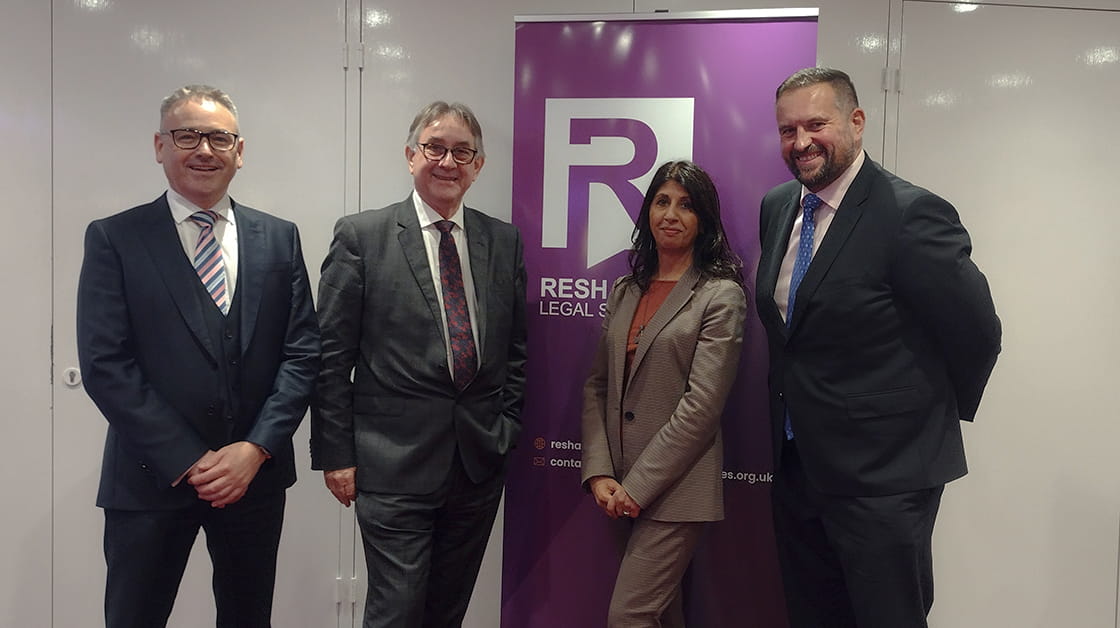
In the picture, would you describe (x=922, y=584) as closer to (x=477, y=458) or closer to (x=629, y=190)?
(x=477, y=458)

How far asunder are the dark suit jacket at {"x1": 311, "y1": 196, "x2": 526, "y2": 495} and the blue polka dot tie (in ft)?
3.07

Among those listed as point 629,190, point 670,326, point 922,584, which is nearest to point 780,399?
point 670,326

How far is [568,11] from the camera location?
10.2 feet

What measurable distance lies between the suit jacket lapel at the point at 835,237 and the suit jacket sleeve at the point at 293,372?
1452 mm

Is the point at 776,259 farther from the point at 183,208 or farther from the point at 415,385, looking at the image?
the point at 183,208

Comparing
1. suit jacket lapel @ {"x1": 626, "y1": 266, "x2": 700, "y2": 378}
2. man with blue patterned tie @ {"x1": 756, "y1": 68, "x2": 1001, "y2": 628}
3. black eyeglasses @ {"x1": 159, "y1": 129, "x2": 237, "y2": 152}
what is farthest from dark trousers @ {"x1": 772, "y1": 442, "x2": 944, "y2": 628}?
black eyeglasses @ {"x1": 159, "y1": 129, "x2": 237, "y2": 152}

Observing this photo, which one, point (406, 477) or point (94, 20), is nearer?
point (406, 477)

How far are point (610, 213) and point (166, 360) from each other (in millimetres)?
1547

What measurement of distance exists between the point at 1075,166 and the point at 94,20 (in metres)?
4.17

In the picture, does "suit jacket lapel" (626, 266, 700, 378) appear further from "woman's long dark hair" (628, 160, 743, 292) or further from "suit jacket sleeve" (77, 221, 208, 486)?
"suit jacket sleeve" (77, 221, 208, 486)

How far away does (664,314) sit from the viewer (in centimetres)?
244

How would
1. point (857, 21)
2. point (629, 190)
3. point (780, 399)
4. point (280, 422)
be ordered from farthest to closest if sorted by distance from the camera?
point (857, 21) < point (629, 190) < point (780, 399) < point (280, 422)

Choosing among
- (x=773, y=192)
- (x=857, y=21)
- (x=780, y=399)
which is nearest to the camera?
(x=780, y=399)

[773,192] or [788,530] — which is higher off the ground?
[773,192]
